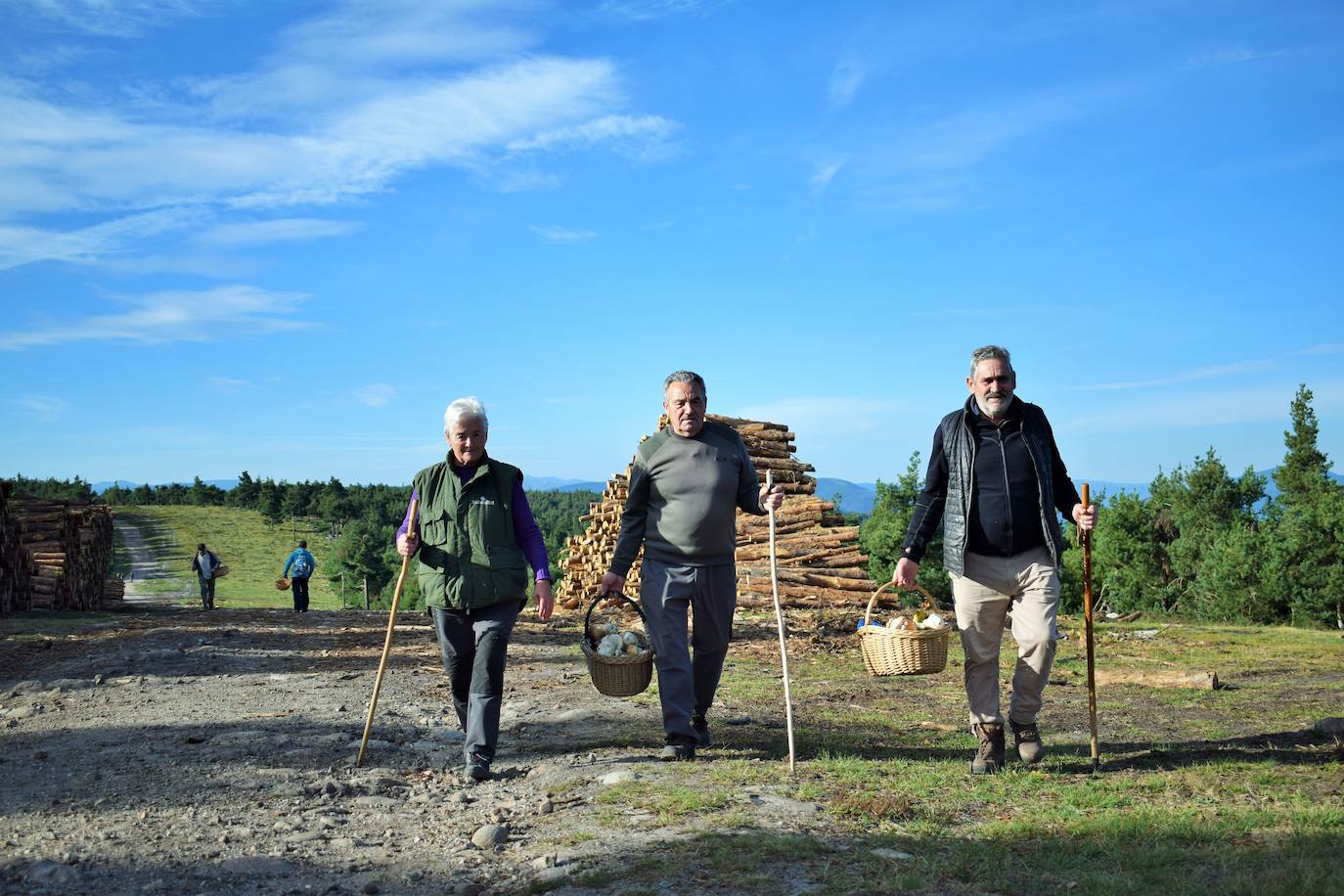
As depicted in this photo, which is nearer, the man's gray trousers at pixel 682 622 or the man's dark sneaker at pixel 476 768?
the man's dark sneaker at pixel 476 768

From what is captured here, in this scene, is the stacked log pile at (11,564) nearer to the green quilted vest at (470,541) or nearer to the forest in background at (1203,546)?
the forest in background at (1203,546)

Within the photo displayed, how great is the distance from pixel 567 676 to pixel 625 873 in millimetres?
6322

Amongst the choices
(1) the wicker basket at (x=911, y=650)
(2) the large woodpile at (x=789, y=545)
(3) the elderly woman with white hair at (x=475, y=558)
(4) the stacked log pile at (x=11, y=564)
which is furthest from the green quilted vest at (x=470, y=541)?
(4) the stacked log pile at (x=11, y=564)

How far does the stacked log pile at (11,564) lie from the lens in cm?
2106

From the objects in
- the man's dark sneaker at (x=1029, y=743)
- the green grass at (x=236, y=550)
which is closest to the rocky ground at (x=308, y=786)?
the man's dark sneaker at (x=1029, y=743)

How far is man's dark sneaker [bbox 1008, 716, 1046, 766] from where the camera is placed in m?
6.08

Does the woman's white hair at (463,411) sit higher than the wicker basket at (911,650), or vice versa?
the woman's white hair at (463,411)

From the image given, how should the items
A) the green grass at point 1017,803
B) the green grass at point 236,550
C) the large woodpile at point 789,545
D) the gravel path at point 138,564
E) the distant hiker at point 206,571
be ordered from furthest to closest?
the green grass at point 236,550 → the gravel path at point 138,564 → the distant hiker at point 206,571 → the large woodpile at point 789,545 → the green grass at point 1017,803

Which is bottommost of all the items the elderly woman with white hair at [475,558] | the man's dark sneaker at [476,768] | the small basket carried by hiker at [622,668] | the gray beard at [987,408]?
the man's dark sneaker at [476,768]

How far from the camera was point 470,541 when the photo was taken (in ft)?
20.0

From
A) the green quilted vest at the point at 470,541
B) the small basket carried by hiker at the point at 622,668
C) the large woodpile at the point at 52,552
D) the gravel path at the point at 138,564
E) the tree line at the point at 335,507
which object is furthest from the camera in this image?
the tree line at the point at 335,507

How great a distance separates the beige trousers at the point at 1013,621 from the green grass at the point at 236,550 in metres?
35.3

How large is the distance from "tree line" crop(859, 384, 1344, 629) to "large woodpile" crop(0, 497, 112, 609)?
59.8ft

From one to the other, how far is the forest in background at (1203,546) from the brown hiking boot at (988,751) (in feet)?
33.1
